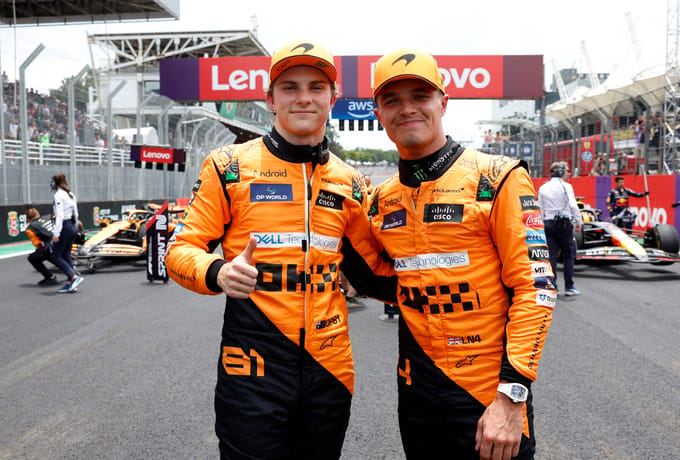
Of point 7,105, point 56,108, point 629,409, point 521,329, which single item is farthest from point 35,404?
point 56,108

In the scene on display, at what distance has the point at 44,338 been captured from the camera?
5148 millimetres

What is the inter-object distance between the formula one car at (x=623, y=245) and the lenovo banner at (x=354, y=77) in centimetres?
659

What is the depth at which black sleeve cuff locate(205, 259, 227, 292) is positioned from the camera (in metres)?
1.59

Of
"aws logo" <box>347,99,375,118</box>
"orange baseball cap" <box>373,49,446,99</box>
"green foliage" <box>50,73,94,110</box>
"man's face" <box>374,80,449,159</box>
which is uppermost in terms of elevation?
"green foliage" <box>50,73,94,110</box>

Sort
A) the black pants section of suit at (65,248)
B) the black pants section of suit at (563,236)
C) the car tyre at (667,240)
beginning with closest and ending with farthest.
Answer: the black pants section of suit at (563,236)
the black pants section of suit at (65,248)
the car tyre at (667,240)

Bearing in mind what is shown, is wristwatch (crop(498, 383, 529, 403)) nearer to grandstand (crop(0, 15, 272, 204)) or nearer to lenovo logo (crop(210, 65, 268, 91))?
grandstand (crop(0, 15, 272, 204))

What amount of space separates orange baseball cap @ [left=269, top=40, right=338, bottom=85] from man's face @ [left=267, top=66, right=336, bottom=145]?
0.8 inches

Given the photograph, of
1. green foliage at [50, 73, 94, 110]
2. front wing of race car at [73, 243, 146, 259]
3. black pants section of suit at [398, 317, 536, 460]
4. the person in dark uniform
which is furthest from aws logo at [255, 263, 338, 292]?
green foliage at [50, 73, 94, 110]

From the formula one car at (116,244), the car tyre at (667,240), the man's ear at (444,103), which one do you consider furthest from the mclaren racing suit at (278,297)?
the car tyre at (667,240)

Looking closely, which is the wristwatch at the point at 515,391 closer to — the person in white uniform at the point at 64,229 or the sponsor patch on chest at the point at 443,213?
the sponsor patch on chest at the point at 443,213

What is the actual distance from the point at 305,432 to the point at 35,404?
2706 mm

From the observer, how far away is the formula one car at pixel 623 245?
8.62m

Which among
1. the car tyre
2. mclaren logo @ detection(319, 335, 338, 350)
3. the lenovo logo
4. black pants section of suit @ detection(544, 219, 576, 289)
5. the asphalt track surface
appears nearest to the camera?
mclaren logo @ detection(319, 335, 338, 350)

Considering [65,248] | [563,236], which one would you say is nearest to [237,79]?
[65,248]
